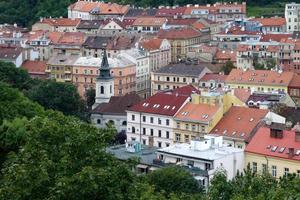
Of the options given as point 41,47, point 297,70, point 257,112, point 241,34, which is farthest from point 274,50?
point 257,112

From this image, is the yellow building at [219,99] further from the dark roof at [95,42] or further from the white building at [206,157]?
the dark roof at [95,42]

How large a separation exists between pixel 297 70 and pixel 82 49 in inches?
938

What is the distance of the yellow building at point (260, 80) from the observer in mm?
60031

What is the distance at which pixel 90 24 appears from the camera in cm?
9556

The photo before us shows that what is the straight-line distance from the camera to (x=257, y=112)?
4325cm

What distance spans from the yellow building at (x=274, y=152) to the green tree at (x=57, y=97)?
2093 centimetres

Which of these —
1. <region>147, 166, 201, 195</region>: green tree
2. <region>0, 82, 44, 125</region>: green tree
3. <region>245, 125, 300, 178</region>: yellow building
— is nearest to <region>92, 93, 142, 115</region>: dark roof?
<region>0, 82, 44, 125</region>: green tree

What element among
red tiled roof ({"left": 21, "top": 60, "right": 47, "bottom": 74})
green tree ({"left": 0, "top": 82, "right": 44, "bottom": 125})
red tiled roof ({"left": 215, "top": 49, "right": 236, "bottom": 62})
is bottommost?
red tiled roof ({"left": 21, "top": 60, "right": 47, "bottom": 74})

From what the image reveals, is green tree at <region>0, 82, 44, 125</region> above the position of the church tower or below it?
above

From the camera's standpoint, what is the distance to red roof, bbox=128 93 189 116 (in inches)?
1865

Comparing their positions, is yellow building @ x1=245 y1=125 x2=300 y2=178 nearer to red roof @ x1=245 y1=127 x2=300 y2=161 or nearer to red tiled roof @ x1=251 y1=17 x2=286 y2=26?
red roof @ x1=245 y1=127 x2=300 y2=161

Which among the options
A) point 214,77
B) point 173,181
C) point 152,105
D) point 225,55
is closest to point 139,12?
point 225,55

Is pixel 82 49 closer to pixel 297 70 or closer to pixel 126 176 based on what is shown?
pixel 297 70

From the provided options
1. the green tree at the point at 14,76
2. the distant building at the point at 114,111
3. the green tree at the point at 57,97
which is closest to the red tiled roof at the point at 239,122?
the distant building at the point at 114,111
